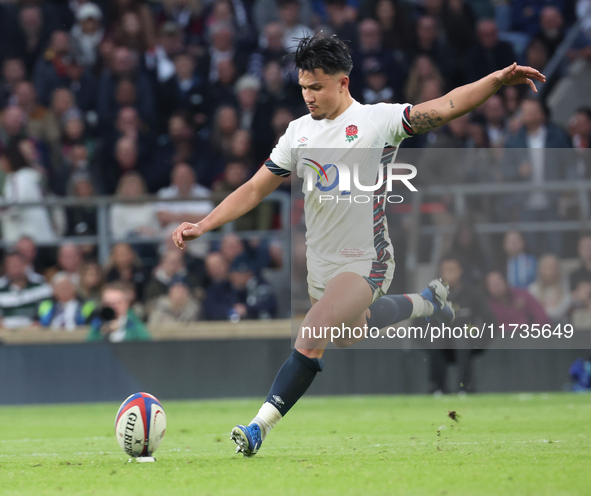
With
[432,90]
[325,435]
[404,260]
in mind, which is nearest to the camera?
[325,435]

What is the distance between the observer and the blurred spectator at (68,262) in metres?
12.0

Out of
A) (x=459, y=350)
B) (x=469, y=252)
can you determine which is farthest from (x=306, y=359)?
(x=469, y=252)

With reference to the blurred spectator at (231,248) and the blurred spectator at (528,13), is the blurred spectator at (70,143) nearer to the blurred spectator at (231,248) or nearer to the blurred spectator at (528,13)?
the blurred spectator at (231,248)

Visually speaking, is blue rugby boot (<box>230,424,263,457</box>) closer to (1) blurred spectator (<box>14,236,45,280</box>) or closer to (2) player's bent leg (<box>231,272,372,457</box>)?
(2) player's bent leg (<box>231,272,372,457</box>)

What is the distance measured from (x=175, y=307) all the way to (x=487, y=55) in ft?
19.3

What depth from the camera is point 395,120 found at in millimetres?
5621

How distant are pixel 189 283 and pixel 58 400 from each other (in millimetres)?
2138

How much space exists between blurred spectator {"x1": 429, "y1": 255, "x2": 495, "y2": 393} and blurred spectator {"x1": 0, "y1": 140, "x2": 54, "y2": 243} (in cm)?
498

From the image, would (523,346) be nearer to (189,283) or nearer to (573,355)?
(573,355)

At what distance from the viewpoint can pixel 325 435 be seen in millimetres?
7176

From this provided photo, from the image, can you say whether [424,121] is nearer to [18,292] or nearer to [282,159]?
[282,159]

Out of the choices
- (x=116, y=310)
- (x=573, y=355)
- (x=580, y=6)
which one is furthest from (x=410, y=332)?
(x=580, y=6)

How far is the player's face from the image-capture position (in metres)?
5.61

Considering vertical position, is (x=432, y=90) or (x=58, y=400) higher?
(x=432, y=90)
